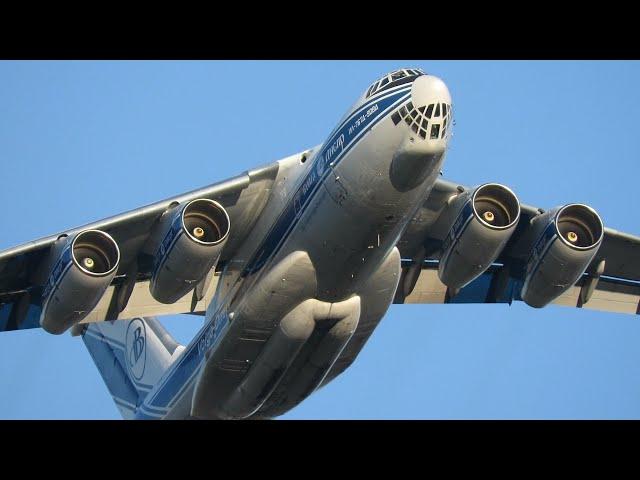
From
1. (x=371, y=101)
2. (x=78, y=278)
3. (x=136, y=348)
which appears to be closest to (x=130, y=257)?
(x=78, y=278)

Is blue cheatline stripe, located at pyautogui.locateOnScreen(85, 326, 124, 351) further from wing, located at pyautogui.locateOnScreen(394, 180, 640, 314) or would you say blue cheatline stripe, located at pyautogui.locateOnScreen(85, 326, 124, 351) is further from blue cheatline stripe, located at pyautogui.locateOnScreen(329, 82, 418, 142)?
blue cheatline stripe, located at pyautogui.locateOnScreen(329, 82, 418, 142)

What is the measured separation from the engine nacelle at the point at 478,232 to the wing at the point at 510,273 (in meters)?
0.93

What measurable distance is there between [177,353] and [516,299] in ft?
18.0

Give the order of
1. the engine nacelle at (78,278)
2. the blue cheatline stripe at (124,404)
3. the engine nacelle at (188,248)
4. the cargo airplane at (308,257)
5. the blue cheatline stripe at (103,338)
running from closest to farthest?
1. the cargo airplane at (308,257)
2. the engine nacelle at (78,278)
3. the engine nacelle at (188,248)
4. the blue cheatline stripe at (124,404)
5. the blue cheatline stripe at (103,338)

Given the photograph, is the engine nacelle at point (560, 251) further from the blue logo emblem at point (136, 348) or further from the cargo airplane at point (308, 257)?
the blue logo emblem at point (136, 348)

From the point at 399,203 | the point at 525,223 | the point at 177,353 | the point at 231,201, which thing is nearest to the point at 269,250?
the point at 231,201

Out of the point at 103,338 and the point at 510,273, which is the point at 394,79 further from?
the point at 103,338

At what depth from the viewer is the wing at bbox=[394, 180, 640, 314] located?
16844 millimetres

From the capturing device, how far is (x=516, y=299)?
17984 mm

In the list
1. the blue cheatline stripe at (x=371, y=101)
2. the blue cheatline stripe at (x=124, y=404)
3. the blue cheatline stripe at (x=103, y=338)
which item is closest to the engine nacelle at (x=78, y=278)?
the blue cheatline stripe at (x=371, y=101)

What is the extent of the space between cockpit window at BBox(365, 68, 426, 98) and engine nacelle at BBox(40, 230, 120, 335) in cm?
361

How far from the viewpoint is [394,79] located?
45.5 feet

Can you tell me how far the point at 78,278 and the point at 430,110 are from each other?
179 inches

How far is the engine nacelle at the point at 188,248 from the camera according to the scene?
48.0ft
